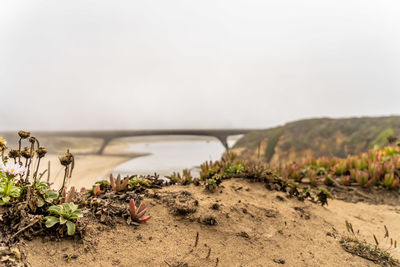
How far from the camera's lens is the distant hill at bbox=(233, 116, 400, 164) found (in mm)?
15961

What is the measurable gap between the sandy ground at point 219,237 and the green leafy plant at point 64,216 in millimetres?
163

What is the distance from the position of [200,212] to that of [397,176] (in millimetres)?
6852

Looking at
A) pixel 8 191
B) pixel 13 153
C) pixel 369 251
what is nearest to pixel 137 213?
pixel 8 191

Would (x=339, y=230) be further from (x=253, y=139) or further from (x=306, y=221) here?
(x=253, y=139)

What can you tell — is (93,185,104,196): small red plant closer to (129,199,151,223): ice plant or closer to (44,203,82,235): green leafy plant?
(129,199,151,223): ice plant

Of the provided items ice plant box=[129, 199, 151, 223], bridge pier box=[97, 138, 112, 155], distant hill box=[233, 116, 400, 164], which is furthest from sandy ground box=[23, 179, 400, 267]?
bridge pier box=[97, 138, 112, 155]

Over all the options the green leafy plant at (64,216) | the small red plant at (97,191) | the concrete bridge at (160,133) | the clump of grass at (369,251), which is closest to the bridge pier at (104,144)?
the concrete bridge at (160,133)

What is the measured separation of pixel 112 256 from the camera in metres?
2.49

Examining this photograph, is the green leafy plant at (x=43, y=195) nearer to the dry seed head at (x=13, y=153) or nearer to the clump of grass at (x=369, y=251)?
the dry seed head at (x=13, y=153)

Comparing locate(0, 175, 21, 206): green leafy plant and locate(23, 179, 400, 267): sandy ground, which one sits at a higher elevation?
locate(0, 175, 21, 206): green leafy plant

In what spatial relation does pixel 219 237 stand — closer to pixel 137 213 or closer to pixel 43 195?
pixel 137 213

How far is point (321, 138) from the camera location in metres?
17.4

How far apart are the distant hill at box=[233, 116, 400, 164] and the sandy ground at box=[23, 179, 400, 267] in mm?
12091

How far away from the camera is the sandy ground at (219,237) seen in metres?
2.49
